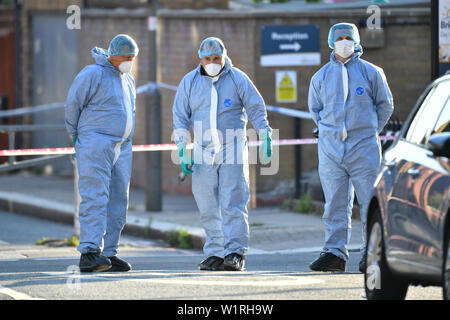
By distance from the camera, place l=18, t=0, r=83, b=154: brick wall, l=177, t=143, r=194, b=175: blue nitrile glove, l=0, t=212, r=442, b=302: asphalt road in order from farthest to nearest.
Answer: l=18, t=0, r=83, b=154: brick wall → l=177, t=143, r=194, b=175: blue nitrile glove → l=0, t=212, r=442, b=302: asphalt road

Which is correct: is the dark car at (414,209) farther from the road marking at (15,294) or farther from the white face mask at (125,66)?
the white face mask at (125,66)

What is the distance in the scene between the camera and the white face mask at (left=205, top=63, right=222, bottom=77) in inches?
399

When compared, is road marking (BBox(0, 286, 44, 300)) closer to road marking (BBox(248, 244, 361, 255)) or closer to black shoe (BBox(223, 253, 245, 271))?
black shoe (BBox(223, 253, 245, 271))

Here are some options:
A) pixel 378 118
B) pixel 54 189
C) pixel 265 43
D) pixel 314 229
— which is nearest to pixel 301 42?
pixel 265 43

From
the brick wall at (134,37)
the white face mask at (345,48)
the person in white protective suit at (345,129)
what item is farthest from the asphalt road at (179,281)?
the brick wall at (134,37)

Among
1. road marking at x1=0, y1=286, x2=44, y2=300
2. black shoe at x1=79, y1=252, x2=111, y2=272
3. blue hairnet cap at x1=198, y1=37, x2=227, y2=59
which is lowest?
black shoe at x1=79, y1=252, x2=111, y2=272

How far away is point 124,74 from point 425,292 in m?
3.23

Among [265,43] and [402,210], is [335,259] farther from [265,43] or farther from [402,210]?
[265,43]

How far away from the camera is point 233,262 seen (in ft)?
33.4

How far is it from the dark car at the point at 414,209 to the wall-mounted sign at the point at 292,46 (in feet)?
27.5

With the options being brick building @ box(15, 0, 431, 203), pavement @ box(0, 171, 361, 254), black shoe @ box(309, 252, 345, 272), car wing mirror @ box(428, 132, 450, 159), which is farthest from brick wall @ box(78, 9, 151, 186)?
car wing mirror @ box(428, 132, 450, 159)

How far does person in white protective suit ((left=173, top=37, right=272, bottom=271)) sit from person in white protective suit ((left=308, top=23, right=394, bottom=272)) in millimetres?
521

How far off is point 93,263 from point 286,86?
7226 mm

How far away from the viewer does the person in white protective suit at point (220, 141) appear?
10180 millimetres
